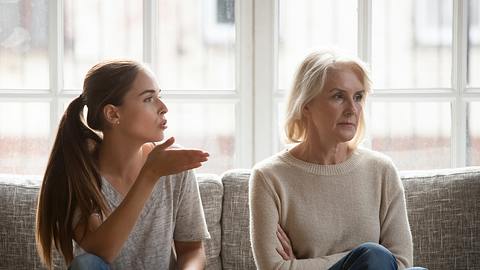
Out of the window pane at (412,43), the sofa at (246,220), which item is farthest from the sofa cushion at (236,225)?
the window pane at (412,43)

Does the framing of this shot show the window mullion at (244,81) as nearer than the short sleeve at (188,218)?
No

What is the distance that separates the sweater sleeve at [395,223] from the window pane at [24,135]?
4.86 ft

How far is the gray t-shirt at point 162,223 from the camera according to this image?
2588 millimetres

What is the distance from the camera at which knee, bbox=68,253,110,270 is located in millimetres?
2298

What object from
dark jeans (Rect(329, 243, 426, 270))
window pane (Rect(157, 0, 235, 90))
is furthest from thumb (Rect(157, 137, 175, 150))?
window pane (Rect(157, 0, 235, 90))

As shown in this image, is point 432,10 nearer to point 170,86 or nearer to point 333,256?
point 170,86

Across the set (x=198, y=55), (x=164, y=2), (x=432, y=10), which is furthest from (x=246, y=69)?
(x=432, y=10)

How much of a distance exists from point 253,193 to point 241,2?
1.09 metres

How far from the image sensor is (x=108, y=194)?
261 centimetres

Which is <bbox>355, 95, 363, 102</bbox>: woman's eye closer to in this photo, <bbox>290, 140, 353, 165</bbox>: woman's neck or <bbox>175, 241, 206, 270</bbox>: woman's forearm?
<bbox>290, 140, 353, 165</bbox>: woman's neck

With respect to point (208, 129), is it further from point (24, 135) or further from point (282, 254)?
point (282, 254)

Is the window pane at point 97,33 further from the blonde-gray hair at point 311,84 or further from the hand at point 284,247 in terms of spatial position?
the hand at point 284,247

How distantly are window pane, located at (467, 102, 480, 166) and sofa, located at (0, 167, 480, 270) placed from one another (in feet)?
1.43

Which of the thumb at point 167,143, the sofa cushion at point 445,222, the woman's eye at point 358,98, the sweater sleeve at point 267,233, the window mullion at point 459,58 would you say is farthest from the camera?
the window mullion at point 459,58
